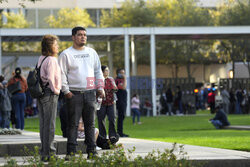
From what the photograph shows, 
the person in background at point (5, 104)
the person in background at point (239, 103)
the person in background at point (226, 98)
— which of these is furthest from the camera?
the person in background at point (239, 103)

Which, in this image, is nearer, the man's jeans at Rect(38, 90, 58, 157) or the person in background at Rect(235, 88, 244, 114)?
the man's jeans at Rect(38, 90, 58, 157)

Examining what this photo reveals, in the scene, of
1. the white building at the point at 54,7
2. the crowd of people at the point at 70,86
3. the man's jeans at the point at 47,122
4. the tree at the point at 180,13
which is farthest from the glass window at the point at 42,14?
the man's jeans at the point at 47,122

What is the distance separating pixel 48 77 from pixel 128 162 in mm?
2086

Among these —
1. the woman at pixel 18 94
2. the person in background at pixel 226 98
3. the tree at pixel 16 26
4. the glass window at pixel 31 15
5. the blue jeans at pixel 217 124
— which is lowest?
the blue jeans at pixel 217 124

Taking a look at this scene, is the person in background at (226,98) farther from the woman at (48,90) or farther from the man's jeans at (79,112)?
the woman at (48,90)

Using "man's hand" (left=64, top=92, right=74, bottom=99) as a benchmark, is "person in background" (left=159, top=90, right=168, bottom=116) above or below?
below

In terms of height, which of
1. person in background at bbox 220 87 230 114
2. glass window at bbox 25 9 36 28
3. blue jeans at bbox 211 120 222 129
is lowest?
blue jeans at bbox 211 120 222 129

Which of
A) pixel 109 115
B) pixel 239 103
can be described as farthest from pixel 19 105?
pixel 239 103

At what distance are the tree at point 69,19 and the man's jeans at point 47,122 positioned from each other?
171 ft

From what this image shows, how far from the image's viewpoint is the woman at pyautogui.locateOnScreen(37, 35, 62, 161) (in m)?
8.49

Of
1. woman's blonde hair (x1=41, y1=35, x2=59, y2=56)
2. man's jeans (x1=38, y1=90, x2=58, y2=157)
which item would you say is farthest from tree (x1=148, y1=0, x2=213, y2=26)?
man's jeans (x1=38, y1=90, x2=58, y2=157)

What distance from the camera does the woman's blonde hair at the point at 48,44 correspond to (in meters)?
8.49

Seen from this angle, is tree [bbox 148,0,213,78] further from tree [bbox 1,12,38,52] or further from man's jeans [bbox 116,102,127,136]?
man's jeans [bbox 116,102,127,136]

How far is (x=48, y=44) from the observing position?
28.0 ft
